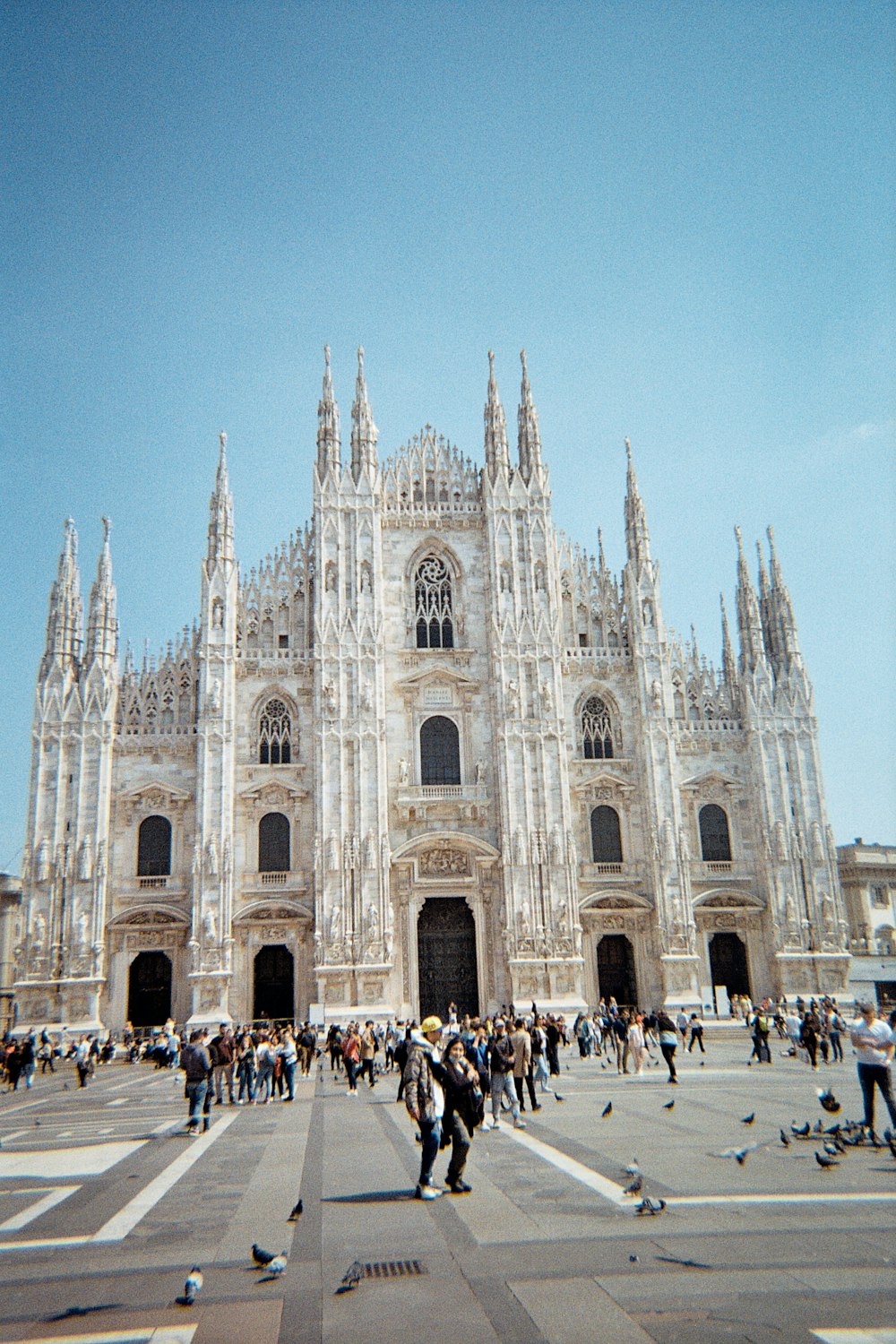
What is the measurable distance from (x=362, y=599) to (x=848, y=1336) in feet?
118

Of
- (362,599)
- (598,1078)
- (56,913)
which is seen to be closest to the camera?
(598,1078)

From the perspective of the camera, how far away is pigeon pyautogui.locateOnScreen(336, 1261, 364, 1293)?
7.78 metres

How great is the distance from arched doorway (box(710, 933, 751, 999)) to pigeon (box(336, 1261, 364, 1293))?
35149mm

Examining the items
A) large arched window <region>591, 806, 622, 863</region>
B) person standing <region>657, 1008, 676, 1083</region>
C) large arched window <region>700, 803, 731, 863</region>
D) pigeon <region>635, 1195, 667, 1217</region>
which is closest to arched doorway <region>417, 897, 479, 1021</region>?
large arched window <region>591, 806, 622, 863</region>

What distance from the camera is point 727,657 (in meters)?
44.7

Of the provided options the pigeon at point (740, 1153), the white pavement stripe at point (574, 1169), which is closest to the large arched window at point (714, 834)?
the white pavement stripe at point (574, 1169)

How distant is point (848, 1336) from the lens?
6.57m

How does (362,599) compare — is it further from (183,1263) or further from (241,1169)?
(183,1263)

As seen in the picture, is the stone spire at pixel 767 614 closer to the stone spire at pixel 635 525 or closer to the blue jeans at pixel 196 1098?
the stone spire at pixel 635 525

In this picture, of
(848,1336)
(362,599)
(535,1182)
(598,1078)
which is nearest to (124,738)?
(362,599)

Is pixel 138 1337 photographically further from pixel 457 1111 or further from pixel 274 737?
pixel 274 737

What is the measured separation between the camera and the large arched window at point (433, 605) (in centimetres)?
4322

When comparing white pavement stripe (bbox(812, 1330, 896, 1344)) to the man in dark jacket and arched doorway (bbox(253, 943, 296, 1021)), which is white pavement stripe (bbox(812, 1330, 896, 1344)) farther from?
arched doorway (bbox(253, 943, 296, 1021))

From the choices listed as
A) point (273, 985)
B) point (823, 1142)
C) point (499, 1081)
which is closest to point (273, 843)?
point (273, 985)
